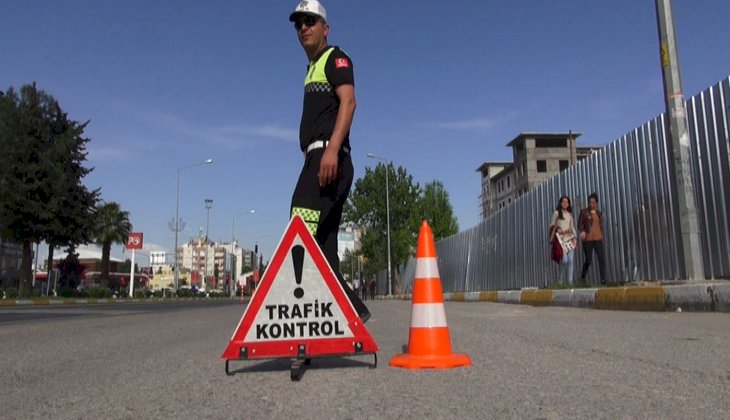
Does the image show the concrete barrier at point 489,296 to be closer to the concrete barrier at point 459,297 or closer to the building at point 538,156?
the concrete barrier at point 459,297

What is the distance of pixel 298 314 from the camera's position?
3.12 m

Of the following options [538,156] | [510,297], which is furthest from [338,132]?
[538,156]

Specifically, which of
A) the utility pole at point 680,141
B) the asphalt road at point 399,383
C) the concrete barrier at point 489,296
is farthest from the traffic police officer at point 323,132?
the concrete barrier at point 489,296

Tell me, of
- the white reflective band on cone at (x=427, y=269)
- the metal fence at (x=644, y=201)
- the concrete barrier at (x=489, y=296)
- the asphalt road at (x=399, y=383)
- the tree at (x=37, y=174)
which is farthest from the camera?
the tree at (x=37, y=174)

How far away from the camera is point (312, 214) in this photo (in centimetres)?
358

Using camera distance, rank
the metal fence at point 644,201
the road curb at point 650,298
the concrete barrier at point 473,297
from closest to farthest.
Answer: the road curb at point 650,298
the metal fence at point 644,201
the concrete barrier at point 473,297

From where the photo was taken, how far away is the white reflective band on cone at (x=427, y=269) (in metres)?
3.69

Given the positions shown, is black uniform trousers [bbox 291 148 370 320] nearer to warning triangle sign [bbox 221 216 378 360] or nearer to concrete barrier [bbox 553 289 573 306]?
warning triangle sign [bbox 221 216 378 360]

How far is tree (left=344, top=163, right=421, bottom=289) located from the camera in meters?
63.1

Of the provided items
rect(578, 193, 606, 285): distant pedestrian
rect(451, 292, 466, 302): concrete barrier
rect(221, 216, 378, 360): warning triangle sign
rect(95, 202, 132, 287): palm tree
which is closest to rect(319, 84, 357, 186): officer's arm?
rect(221, 216, 378, 360): warning triangle sign

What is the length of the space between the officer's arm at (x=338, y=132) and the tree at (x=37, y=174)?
107 feet

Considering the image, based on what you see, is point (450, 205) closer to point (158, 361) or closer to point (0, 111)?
point (0, 111)

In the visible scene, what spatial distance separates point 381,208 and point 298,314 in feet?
198

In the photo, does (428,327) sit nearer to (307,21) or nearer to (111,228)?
(307,21)
